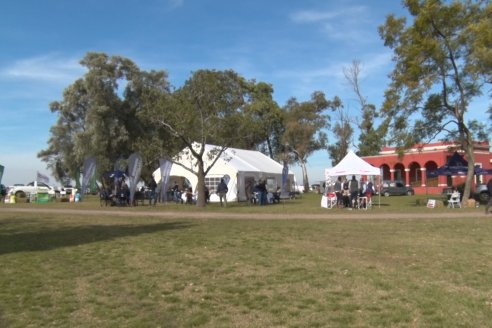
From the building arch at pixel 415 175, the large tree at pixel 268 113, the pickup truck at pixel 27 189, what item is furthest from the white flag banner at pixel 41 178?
the building arch at pixel 415 175

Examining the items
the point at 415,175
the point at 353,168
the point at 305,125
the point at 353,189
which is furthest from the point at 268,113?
the point at 353,189

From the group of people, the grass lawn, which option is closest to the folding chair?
the group of people

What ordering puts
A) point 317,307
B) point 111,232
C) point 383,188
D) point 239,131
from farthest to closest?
point 383,188 → point 239,131 → point 111,232 → point 317,307

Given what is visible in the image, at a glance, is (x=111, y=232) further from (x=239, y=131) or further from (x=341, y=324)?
(x=239, y=131)

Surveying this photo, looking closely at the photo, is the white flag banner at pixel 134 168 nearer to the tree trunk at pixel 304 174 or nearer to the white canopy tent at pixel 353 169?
the white canopy tent at pixel 353 169

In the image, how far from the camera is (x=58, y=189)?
56.3 meters

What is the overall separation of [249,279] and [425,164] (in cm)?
5241

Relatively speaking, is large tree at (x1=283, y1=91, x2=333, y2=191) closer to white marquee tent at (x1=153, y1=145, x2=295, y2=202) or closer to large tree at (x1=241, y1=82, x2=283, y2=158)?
large tree at (x1=241, y1=82, x2=283, y2=158)

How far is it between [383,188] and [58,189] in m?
34.3

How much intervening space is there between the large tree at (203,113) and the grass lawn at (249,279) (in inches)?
594

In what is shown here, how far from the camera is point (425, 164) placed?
56281mm

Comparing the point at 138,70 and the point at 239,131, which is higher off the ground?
the point at 138,70

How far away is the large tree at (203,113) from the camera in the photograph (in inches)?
1121

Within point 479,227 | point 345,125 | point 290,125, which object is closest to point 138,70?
point 290,125
